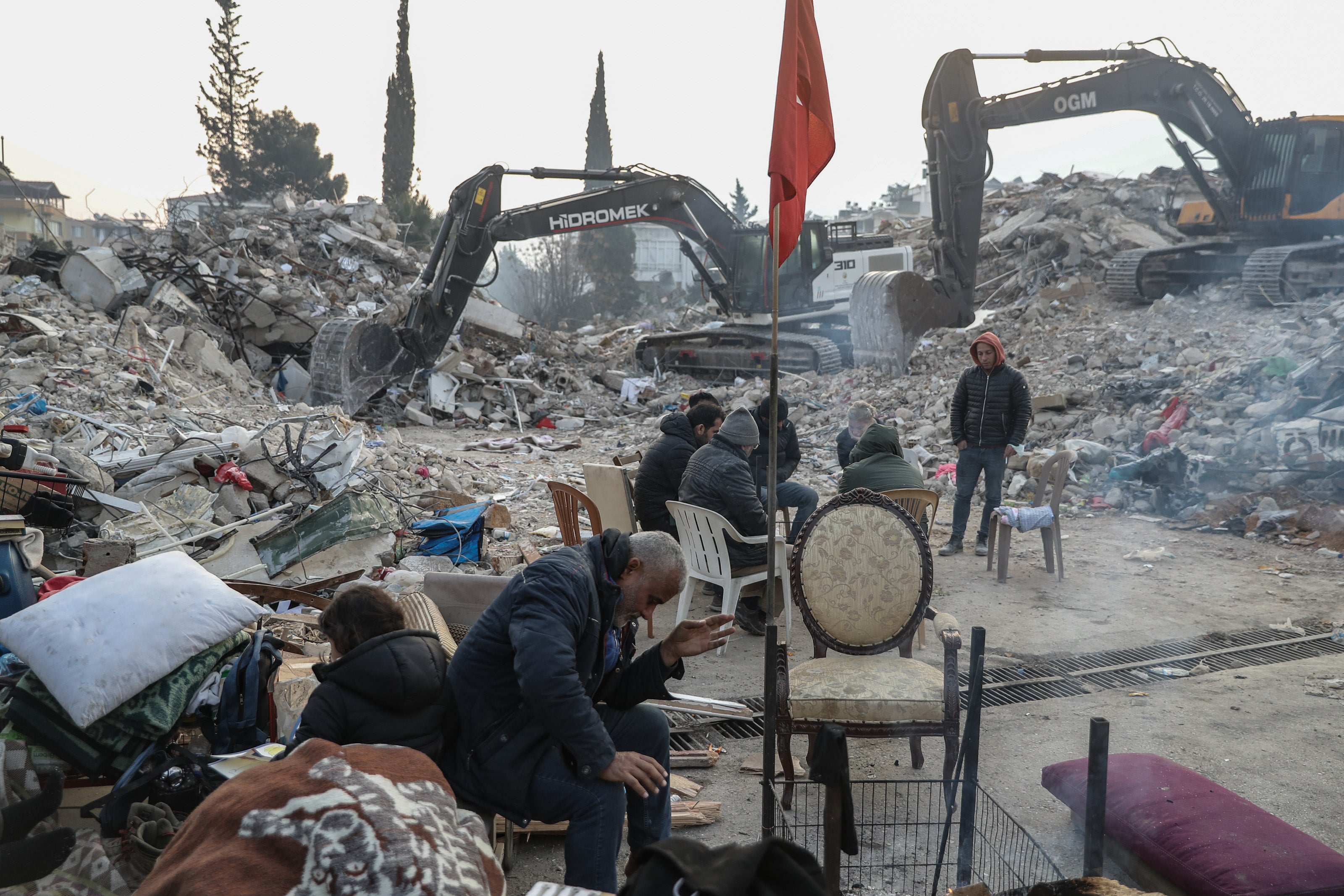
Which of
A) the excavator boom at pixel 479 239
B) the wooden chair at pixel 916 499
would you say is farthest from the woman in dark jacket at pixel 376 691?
the excavator boom at pixel 479 239

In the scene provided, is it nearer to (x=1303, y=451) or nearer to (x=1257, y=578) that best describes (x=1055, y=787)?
(x=1257, y=578)

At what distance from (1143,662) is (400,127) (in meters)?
32.0

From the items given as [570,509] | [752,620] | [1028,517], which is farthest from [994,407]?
[570,509]

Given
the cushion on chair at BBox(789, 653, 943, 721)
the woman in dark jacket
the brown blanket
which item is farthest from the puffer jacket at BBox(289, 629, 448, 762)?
the cushion on chair at BBox(789, 653, 943, 721)

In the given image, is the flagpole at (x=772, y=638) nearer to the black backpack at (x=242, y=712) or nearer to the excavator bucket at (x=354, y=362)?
the black backpack at (x=242, y=712)

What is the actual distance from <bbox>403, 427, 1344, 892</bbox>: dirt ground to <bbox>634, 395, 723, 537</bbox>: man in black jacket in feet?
2.36

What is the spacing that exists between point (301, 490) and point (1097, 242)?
14940 mm

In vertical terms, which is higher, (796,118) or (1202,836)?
(796,118)

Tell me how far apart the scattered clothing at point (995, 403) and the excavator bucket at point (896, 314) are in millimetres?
6370

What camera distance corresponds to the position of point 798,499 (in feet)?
19.2

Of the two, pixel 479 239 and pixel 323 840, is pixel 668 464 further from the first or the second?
pixel 479 239

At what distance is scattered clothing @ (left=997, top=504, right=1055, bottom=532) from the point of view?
605 cm

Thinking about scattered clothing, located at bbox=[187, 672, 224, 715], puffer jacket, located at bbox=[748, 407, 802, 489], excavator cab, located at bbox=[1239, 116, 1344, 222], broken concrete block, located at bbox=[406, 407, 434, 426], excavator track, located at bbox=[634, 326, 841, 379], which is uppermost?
excavator cab, located at bbox=[1239, 116, 1344, 222]

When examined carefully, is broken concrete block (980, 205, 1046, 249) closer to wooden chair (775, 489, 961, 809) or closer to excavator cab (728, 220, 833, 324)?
excavator cab (728, 220, 833, 324)
